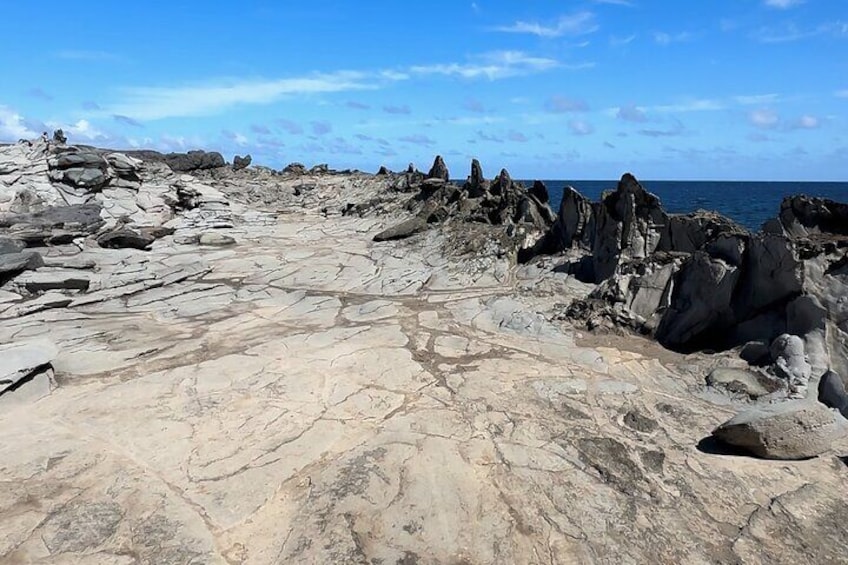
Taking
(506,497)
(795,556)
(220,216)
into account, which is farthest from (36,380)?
Result: (220,216)

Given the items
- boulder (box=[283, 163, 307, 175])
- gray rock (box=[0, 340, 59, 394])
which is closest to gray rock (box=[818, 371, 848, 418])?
gray rock (box=[0, 340, 59, 394])

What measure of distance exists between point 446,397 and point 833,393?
15.1ft

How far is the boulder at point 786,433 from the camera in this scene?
19.4 feet

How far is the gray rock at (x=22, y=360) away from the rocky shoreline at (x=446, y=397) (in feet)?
0.13

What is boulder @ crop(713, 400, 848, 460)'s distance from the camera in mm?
5902

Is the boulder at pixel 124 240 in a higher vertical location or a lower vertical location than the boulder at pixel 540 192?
lower

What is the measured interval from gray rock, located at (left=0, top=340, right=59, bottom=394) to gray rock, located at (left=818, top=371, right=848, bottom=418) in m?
9.75

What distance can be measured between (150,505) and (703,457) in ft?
17.8

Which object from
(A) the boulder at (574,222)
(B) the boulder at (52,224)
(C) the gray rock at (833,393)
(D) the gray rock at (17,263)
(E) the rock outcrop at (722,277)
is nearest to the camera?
(C) the gray rock at (833,393)

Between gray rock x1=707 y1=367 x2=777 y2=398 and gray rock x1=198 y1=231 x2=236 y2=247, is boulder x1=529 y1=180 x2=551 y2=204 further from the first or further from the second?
gray rock x1=707 y1=367 x2=777 y2=398

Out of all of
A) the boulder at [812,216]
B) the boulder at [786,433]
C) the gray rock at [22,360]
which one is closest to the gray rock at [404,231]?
the boulder at [812,216]

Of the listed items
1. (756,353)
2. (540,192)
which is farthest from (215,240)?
(756,353)

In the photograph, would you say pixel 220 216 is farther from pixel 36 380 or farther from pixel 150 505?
pixel 150 505

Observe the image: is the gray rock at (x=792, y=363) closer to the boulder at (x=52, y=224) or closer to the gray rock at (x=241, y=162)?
the boulder at (x=52, y=224)
